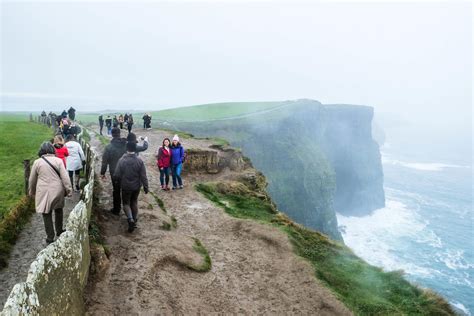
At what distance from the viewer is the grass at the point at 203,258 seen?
10.8 meters

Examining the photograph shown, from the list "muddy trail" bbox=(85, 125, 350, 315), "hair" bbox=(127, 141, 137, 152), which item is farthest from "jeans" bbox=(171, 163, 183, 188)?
"hair" bbox=(127, 141, 137, 152)

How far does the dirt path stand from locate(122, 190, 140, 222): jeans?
2.58 m

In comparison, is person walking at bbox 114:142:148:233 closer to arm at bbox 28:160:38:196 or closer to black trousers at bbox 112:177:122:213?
black trousers at bbox 112:177:122:213

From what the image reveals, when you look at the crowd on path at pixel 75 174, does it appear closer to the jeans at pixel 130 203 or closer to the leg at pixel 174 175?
the jeans at pixel 130 203

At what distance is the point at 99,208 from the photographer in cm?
1263

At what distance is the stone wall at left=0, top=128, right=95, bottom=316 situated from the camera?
16.0 ft

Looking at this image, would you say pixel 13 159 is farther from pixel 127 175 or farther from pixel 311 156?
pixel 311 156

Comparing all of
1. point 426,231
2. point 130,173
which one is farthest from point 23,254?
point 426,231

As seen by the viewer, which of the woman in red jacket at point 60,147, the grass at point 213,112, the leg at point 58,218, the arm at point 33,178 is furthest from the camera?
the grass at point 213,112

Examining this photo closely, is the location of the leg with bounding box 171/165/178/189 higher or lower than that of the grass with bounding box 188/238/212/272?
higher

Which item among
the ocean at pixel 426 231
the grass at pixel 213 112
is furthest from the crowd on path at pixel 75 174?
the grass at pixel 213 112

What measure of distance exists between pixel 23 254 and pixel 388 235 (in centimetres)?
7376

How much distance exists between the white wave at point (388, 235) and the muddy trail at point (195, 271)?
138ft

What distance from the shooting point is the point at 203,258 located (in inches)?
455
